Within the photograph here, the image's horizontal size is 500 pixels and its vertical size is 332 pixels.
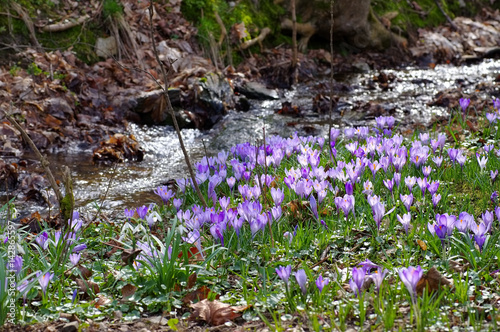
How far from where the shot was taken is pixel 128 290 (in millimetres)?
2434

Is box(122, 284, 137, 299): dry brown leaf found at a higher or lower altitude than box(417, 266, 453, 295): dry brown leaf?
lower

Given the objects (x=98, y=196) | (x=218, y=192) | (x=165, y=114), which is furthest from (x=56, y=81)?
(x=218, y=192)

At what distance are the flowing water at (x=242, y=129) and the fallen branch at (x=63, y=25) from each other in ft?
7.83

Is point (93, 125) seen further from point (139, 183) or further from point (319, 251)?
point (319, 251)

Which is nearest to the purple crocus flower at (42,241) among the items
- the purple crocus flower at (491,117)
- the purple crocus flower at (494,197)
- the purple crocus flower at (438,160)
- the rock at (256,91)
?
the purple crocus flower at (494,197)

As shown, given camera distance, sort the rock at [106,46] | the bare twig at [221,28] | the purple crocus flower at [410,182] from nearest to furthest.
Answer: the purple crocus flower at [410,182] < the rock at [106,46] < the bare twig at [221,28]

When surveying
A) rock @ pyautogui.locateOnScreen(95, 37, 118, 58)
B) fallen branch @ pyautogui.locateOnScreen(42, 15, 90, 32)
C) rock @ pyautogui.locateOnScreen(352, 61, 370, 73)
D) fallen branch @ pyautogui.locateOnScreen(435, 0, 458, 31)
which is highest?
fallen branch @ pyautogui.locateOnScreen(42, 15, 90, 32)

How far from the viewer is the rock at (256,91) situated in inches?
322

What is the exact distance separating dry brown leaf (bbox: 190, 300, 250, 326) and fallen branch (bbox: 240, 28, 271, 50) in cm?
801

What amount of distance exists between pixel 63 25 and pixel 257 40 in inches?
148

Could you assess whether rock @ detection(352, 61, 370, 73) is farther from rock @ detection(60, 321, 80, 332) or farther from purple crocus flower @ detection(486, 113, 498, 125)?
rock @ detection(60, 321, 80, 332)

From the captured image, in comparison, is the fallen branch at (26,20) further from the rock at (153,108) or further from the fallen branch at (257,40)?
the fallen branch at (257,40)

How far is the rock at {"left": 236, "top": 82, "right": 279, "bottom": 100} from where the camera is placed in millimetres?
8172

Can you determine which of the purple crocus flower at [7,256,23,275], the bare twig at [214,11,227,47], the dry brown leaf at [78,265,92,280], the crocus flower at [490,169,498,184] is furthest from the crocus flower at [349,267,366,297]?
the bare twig at [214,11,227,47]
